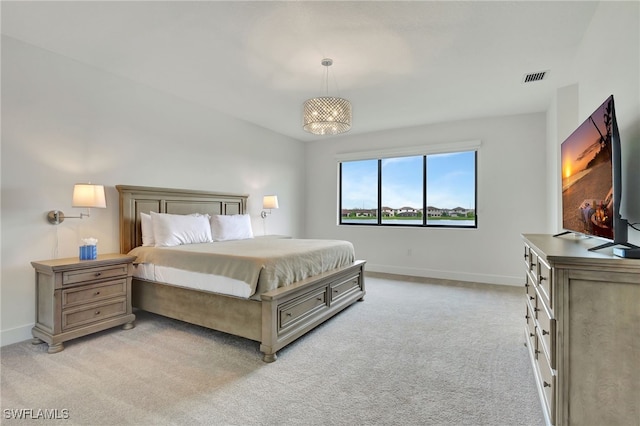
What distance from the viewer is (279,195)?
19.4 ft

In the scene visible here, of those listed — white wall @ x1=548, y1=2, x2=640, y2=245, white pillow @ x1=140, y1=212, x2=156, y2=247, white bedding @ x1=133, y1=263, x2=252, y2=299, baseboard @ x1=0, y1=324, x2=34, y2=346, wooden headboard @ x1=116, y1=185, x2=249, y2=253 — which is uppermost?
white wall @ x1=548, y1=2, x2=640, y2=245

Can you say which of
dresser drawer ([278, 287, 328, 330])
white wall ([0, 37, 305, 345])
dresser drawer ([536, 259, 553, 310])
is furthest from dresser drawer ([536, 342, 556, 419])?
white wall ([0, 37, 305, 345])

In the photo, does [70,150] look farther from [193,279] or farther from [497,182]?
[497,182]

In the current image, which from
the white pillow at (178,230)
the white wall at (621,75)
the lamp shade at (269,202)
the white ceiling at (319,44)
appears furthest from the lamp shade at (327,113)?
the lamp shade at (269,202)

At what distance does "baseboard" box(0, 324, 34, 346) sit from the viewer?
2.64 meters

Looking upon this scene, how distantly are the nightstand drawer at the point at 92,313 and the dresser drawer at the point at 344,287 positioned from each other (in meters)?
2.05

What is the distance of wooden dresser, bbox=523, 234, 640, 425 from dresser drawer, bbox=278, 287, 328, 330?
1779 millimetres

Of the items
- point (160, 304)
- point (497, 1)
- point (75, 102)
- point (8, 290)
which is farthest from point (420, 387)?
point (75, 102)

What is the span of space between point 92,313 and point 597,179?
12.5 ft

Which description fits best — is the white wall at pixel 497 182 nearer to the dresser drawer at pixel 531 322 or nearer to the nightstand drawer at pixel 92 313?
the dresser drawer at pixel 531 322

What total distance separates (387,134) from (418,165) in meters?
0.80

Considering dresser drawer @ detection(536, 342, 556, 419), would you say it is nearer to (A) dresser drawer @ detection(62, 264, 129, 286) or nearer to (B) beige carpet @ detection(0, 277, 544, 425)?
(B) beige carpet @ detection(0, 277, 544, 425)

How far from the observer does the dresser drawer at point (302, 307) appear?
2578mm

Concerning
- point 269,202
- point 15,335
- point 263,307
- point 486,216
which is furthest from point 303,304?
point 486,216
